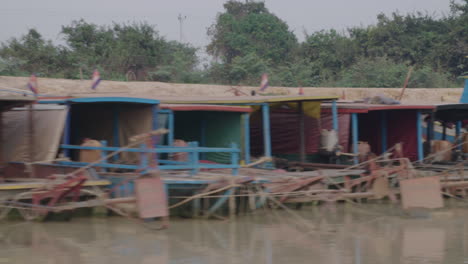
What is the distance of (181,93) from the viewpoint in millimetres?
A: 23312

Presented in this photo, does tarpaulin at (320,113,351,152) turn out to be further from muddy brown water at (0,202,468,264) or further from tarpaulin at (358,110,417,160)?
muddy brown water at (0,202,468,264)

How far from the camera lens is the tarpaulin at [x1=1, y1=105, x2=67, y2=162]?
1105 centimetres

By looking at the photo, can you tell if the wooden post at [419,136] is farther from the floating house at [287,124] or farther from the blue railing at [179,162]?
the blue railing at [179,162]

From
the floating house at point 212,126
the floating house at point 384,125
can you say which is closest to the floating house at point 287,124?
the floating house at point 212,126

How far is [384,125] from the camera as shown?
52.3 ft

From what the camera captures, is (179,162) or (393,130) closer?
(179,162)

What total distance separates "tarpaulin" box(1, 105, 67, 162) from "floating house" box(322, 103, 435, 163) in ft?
20.8

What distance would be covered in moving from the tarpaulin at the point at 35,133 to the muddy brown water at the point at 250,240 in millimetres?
1578

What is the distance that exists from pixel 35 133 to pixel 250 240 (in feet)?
15.3

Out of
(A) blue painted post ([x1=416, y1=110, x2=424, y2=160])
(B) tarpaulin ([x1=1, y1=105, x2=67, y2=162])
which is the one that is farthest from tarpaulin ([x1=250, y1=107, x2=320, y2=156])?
(B) tarpaulin ([x1=1, y1=105, x2=67, y2=162])

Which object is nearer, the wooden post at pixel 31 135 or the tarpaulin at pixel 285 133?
the wooden post at pixel 31 135

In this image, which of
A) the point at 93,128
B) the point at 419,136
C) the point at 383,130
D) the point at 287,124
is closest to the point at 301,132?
the point at 287,124

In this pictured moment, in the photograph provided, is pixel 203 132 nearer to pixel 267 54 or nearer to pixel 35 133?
pixel 35 133

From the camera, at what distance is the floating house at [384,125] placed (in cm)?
1454
